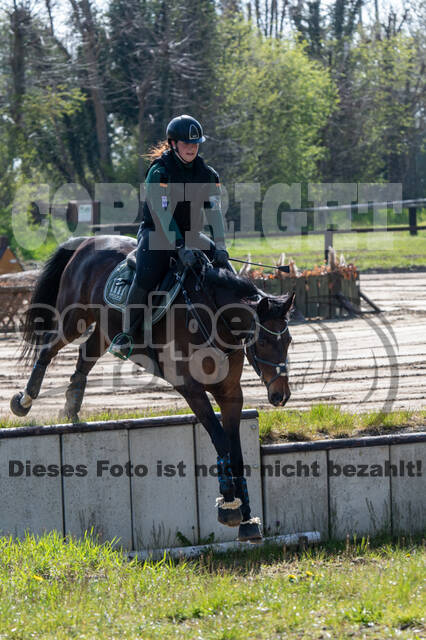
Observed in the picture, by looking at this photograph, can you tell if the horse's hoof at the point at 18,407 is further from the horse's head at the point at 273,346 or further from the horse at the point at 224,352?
the horse's head at the point at 273,346

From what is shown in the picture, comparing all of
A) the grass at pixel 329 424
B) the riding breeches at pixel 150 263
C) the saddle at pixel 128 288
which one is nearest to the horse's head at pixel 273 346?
the saddle at pixel 128 288

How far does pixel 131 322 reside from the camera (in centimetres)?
705

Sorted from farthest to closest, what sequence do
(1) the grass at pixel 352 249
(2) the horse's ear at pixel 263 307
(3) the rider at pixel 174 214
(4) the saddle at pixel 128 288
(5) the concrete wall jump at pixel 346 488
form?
(1) the grass at pixel 352 249, (5) the concrete wall jump at pixel 346 488, (4) the saddle at pixel 128 288, (3) the rider at pixel 174 214, (2) the horse's ear at pixel 263 307

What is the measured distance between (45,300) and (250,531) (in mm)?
3942

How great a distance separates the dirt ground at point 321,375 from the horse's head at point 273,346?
2.68 m

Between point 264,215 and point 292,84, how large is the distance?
9951 millimetres

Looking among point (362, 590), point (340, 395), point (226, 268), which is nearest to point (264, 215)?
point (340, 395)

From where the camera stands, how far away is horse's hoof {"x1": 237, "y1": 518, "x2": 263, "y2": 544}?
243 inches

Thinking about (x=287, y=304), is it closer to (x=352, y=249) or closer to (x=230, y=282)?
(x=230, y=282)

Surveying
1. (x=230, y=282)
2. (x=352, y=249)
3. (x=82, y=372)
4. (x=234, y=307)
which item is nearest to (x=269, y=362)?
(x=234, y=307)

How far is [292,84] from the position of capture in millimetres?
40031

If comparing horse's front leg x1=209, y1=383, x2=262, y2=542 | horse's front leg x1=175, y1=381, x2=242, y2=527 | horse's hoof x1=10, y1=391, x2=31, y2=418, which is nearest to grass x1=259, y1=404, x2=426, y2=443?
horse's front leg x1=209, y1=383, x2=262, y2=542

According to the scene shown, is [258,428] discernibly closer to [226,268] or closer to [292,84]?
[226,268]

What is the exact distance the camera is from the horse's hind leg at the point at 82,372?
8.20 meters
